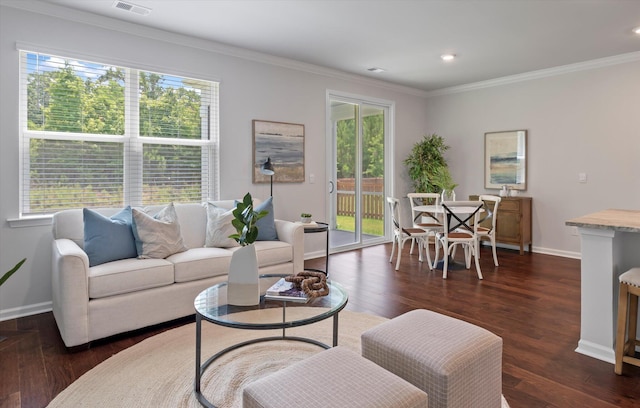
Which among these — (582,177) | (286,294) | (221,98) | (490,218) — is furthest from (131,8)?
(582,177)

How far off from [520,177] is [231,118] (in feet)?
14.6

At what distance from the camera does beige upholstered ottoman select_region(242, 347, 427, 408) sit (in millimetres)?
1282

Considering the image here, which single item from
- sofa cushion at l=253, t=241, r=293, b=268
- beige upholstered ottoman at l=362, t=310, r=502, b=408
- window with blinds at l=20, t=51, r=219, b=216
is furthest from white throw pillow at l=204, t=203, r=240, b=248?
beige upholstered ottoman at l=362, t=310, r=502, b=408

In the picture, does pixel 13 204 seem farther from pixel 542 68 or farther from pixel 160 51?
pixel 542 68

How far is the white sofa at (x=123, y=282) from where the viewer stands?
2602 millimetres

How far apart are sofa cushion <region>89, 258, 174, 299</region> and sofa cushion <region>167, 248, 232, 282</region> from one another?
8cm

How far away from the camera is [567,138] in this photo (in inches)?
219

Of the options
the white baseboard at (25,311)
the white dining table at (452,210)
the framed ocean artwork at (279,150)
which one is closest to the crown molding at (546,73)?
the white dining table at (452,210)

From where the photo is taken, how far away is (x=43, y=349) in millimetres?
2674

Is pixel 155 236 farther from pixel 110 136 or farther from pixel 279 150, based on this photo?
pixel 279 150

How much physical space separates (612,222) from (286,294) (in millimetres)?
2106

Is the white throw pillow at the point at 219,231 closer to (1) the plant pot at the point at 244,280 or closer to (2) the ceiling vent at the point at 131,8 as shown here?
(1) the plant pot at the point at 244,280

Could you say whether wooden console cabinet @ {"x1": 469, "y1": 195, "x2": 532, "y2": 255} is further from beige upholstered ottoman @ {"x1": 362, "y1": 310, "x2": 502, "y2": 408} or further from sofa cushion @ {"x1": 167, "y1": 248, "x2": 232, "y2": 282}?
beige upholstered ottoman @ {"x1": 362, "y1": 310, "x2": 502, "y2": 408}

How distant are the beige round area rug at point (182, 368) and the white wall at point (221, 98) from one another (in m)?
1.54
